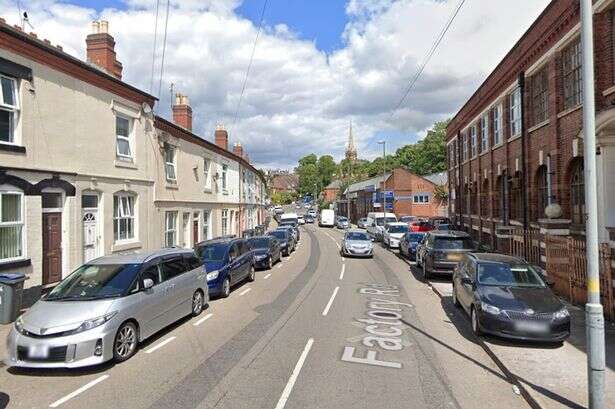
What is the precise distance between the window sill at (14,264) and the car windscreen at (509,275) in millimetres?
10421

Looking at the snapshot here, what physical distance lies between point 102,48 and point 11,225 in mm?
8208

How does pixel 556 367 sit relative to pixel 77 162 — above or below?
below

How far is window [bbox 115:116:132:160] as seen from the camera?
1631 cm

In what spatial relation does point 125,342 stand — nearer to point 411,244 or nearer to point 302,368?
point 302,368

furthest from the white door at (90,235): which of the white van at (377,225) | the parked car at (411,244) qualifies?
the white van at (377,225)

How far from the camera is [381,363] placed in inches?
296

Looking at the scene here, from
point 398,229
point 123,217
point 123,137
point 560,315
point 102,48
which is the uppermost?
point 102,48

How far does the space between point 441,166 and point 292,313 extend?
3006 inches

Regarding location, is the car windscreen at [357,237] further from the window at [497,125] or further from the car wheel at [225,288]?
the car wheel at [225,288]

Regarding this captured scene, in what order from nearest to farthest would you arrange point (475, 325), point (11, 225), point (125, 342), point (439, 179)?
point (125, 342) → point (475, 325) → point (11, 225) → point (439, 179)

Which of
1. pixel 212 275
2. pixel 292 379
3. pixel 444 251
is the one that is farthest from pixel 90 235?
pixel 444 251

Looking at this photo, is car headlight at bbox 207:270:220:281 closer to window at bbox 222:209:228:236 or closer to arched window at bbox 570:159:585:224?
arched window at bbox 570:159:585:224

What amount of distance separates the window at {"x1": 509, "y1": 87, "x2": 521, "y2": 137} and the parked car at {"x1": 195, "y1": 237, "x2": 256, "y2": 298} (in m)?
12.2

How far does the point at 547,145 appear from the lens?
16078 millimetres
